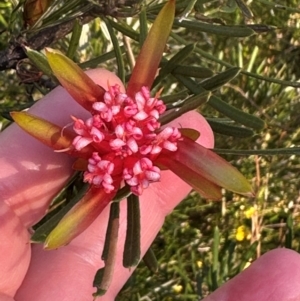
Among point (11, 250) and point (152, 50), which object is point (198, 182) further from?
point (11, 250)

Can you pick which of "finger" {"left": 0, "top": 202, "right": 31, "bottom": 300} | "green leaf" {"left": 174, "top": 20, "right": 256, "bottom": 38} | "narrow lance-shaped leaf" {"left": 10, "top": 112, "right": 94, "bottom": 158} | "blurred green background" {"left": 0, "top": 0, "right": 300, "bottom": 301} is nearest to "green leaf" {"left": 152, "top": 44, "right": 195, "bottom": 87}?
"green leaf" {"left": 174, "top": 20, "right": 256, "bottom": 38}

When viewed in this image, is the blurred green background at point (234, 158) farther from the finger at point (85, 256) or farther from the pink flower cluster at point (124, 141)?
the pink flower cluster at point (124, 141)

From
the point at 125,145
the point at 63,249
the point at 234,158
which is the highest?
the point at 125,145

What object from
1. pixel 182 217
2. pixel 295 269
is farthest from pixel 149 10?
pixel 182 217

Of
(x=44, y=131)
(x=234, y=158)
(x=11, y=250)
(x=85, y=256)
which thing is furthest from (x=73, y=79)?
(x=234, y=158)

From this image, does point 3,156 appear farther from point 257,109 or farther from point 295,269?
point 257,109

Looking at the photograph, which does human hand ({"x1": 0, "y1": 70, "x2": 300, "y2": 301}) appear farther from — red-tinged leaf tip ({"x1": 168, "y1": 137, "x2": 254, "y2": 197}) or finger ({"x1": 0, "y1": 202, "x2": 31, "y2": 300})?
red-tinged leaf tip ({"x1": 168, "y1": 137, "x2": 254, "y2": 197})

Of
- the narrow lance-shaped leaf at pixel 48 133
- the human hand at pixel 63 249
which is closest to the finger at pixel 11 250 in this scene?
the human hand at pixel 63 249
